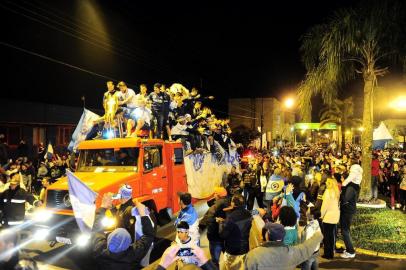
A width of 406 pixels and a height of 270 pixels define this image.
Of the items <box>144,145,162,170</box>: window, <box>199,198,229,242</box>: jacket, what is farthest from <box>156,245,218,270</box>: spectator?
A: <box>144,145,162,170</box>: window

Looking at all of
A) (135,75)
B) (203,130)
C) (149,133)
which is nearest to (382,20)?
(203,130)

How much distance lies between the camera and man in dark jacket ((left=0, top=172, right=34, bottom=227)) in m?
8.48

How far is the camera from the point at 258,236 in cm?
504

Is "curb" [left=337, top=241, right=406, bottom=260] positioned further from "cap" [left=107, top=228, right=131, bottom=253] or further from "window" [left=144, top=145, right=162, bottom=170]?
"cap" [left=107, top=228, right=131, bottom=253]

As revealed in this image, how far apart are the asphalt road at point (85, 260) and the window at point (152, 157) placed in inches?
72.1

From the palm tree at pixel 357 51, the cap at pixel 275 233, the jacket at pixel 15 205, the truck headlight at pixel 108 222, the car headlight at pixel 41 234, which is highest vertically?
the palm tree at pixel 357 51

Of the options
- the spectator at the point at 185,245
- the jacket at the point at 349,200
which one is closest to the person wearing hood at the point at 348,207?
the jacket at the point at 349,200

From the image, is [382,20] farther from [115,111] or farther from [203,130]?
[115,111]

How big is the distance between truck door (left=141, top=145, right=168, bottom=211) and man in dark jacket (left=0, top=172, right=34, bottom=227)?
121 inches

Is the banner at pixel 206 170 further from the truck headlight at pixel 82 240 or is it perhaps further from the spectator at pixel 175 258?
the spectator at pixel 175 258

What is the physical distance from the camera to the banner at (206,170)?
35.1 ft

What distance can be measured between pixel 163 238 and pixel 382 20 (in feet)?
31.8

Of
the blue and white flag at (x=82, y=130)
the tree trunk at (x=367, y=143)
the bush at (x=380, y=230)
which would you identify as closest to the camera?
the bush at (x=380, y=230)

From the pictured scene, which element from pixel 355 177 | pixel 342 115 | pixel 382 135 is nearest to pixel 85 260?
pixel 355 177
